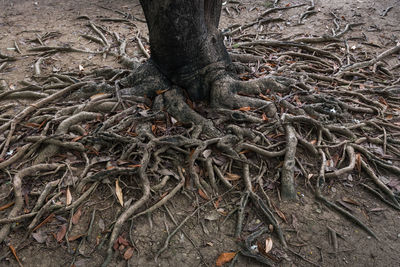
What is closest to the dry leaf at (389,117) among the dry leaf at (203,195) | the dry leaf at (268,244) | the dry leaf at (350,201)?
the dry leaf at (350,201)

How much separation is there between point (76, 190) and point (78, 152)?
21.4 inches

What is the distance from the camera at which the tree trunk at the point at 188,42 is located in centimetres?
295

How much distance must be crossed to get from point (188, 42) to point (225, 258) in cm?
235

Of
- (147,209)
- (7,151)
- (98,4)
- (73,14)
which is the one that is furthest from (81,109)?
(98,4)

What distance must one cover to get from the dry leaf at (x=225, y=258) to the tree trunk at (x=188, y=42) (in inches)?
80.2

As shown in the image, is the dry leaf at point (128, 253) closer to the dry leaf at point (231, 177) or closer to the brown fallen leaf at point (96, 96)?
the dry leaf at point (231, 177)

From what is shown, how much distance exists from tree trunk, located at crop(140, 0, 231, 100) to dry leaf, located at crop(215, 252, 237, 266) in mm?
2037

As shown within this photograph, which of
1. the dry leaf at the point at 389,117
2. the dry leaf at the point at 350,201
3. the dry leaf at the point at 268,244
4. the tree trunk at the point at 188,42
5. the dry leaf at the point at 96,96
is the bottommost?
the dry leaf at the point at 268,244

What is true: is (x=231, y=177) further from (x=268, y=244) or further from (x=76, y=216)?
(x=76, y=216)

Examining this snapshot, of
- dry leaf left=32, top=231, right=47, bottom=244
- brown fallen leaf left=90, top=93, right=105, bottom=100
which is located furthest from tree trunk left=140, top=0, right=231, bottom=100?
dry leaf left=32, top=231, right=47, bottom=244

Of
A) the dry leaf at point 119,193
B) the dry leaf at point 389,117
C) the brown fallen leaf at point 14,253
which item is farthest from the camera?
the dry leaf at point 389,117

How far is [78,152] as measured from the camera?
3.06 metres

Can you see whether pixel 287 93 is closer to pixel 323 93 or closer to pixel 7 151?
pixel 323 93

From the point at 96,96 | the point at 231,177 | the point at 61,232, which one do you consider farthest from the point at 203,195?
the point at 96,96
